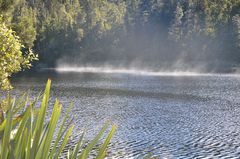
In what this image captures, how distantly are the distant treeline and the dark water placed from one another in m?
68.7

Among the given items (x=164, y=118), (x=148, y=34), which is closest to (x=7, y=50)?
(x=164, y=118)

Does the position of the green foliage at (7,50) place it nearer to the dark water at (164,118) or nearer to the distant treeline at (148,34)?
the dark water at (164,118)

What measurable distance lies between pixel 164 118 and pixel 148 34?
123m

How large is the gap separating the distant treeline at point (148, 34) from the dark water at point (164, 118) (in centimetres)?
6871

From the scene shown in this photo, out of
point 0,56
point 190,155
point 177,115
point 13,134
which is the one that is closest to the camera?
point 13,134

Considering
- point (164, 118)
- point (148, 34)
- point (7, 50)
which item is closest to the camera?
point (7, 50)

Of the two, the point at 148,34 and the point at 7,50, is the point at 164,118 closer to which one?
the point at 7,50

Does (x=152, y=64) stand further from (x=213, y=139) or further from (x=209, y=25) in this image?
(x=213, y=139)

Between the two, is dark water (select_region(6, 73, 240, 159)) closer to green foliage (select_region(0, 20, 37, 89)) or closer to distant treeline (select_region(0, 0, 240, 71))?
green foliage (select_region(0, 20, 37, 89))

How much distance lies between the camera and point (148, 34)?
161750 millimetres

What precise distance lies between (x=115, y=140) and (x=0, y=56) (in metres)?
14.9

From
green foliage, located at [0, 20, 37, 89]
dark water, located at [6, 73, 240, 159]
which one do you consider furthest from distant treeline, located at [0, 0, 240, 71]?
green foliage, located at [0, 20, 37, 89]

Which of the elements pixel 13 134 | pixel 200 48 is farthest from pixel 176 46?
pixel 13 134

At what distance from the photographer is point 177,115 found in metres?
43.4
